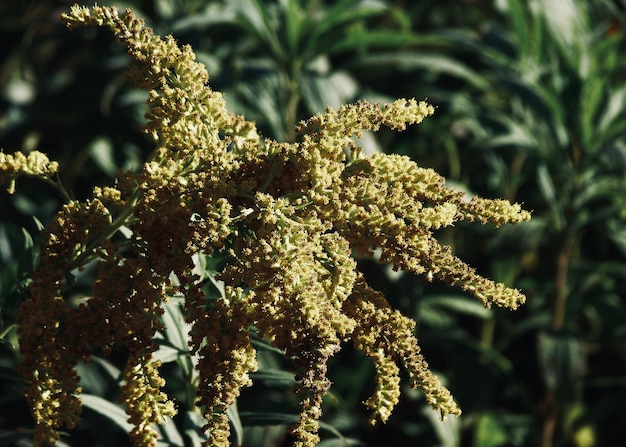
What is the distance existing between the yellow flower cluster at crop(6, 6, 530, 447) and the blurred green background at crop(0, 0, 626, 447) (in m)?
1.06

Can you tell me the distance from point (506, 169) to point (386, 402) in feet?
7.07

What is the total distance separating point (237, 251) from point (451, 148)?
7.51 ft

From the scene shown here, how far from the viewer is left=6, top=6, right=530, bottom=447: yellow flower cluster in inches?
52.5

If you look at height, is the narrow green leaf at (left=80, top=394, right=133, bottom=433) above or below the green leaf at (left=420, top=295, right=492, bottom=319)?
below

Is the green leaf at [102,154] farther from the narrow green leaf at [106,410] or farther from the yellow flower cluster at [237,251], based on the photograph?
the yellow flower cluster at [237,251]

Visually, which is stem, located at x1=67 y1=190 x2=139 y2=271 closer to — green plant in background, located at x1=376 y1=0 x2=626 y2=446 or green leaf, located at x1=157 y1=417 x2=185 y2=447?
green leaf, located at x1=157 y1=417 x2=185 y2=447

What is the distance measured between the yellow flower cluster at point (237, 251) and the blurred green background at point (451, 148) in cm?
106

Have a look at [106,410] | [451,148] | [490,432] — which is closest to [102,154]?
[451,148]

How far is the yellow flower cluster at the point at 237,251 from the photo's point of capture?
1334 millimetres

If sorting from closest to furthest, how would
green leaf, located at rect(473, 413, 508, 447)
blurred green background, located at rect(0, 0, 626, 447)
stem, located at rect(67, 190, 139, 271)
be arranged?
stem, located at rect(67, 190, 139, 271) < blurred green background, located at rect(0, 0, 626, 447) < green leaf, located at rect(473, 413, 508, 447)

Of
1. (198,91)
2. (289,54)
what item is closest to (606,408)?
(289,54)

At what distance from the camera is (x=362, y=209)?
1408 millimetres

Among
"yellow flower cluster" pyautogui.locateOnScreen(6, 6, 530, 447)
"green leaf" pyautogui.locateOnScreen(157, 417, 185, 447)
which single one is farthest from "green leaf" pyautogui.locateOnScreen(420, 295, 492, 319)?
"yellow flower cluster" pyautogui.locateOnScreen(6, 6, 530, 447)

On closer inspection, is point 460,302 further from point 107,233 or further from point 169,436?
point 107,233
